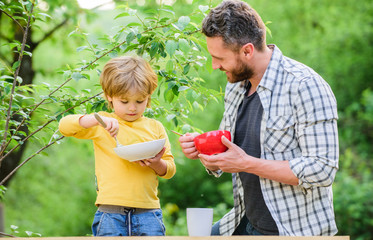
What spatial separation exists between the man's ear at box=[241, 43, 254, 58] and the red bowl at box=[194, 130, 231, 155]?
0.41 meters

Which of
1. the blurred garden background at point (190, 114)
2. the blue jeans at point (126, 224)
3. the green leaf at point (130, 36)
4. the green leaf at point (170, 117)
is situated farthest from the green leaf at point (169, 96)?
the blurred garden background at point (190, 114)

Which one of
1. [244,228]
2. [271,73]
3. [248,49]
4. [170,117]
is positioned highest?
[248,49]

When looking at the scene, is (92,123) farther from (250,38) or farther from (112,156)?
(250,38)

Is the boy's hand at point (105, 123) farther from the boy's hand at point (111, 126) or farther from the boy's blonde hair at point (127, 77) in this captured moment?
the boy's blonde hair at point (127, 77)

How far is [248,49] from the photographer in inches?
88.5

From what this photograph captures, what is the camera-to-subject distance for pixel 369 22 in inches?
314

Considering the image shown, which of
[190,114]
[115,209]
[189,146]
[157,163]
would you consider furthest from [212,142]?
[190,114]

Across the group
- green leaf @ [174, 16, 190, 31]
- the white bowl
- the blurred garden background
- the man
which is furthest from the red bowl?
the blurred garden background

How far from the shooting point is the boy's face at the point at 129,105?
222cm

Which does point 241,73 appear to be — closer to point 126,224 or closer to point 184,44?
A: point 184,44

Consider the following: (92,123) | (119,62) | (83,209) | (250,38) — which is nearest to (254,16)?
(250,38)

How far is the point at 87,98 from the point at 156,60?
0.44 meters

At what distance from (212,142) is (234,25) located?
0.55 m

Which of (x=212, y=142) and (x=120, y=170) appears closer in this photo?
(x=212, y=142)
